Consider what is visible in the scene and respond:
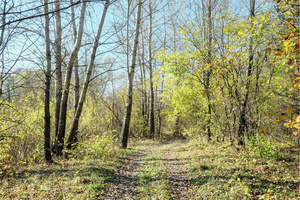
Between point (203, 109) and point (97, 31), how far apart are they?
5.47m

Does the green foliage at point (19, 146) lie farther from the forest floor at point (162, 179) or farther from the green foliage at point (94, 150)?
the green foliage at point (94, 150)

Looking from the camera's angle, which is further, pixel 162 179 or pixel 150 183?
pixel 162 179

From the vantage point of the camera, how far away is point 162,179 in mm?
4559

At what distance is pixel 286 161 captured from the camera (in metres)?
5.29

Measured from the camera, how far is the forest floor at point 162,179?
11.9 ft

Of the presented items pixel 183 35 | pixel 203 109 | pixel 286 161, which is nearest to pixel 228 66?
pixel 183 35

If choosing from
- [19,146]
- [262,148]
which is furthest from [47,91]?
[262,148]

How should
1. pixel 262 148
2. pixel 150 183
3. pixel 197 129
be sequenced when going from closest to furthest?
pixel 150 183 < pixel 262 148 < pixel 197 129

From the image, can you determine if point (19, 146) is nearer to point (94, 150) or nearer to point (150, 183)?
point (94, 150)

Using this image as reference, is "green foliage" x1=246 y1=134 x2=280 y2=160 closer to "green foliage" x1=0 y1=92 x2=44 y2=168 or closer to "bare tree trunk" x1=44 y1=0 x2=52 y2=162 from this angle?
"bare tree trunk" x1=44 y1=0 x2=52 y2=162

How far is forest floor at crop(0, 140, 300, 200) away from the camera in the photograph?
3637mm

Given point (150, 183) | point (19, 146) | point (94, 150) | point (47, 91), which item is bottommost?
point (150, 183)

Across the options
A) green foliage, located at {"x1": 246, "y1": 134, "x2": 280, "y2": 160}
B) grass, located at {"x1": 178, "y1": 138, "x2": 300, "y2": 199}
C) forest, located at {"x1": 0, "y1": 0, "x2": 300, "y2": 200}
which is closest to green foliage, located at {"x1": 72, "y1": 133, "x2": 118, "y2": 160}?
forest, located at {"x1": 0, "y1": 0, "x2": 300, "y2": 200}

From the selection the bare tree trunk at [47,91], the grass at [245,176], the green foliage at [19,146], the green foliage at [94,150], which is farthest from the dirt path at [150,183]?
the green foliage at [19,146]
